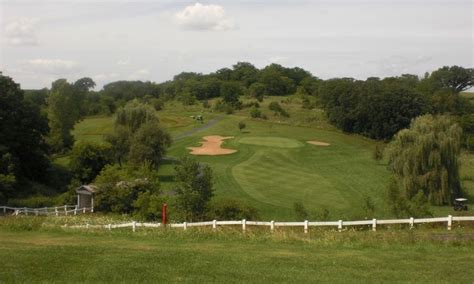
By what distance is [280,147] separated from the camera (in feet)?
238

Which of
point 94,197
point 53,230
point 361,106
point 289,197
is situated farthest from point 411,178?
point 361,106

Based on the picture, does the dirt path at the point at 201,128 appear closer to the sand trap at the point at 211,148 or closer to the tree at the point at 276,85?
the sand trap at the point at 211,148

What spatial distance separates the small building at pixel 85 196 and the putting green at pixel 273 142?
38.9 meters

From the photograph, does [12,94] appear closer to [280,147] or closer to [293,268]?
[280,147]

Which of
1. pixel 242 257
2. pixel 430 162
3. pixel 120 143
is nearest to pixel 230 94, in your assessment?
pixel 120 143

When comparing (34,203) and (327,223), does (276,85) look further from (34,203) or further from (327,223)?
(327,223)

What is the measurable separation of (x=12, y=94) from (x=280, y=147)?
3530 centimetres

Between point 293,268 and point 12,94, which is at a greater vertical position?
point 12,94

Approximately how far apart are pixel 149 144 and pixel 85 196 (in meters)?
19.8

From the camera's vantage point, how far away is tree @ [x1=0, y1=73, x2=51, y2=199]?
50125 mm

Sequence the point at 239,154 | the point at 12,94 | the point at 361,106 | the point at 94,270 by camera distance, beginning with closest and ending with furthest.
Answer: the point at 94,270 < the point at 12,94 < the point at 239,154 < the point at 361,106

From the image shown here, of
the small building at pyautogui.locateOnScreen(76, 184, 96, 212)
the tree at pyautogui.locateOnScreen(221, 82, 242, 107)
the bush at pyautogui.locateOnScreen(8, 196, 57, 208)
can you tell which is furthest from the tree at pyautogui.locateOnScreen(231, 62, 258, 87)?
the small building at pyautogui.locateOnScreen(76, 184, 96, 212)

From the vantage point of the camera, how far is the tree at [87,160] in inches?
1857

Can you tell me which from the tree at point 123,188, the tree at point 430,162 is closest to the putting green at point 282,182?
the tree at point 430,162
